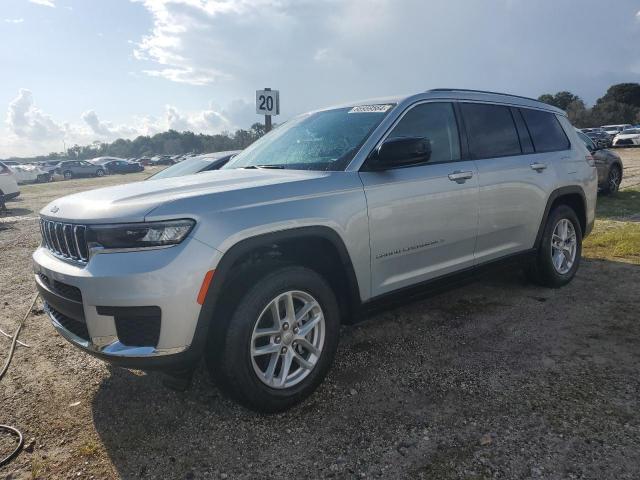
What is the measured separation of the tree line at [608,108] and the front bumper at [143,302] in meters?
73.2

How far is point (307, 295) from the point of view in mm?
2779

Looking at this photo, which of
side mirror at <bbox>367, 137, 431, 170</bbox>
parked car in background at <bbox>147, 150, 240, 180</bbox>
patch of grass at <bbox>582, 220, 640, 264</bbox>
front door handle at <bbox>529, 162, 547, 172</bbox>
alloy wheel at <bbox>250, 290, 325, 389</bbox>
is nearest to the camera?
alloy wheel at <bbox>250, 290, 325, 389</bbox>

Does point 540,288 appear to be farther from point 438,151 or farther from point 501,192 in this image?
point 438,151

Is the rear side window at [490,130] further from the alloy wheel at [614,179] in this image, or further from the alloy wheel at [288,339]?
the alloy wheel at [614,179]

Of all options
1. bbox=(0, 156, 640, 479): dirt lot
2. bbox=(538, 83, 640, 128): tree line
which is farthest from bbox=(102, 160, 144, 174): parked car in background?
bbox=(538, 83, 640, 128): tree line

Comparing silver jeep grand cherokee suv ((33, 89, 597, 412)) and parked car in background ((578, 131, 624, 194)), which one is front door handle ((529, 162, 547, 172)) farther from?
parked car in background ((578, 131, 624, 194))

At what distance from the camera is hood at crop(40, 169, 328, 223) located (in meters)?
2.38

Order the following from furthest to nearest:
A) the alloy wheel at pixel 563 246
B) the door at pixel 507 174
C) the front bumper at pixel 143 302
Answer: the alloy wheel at pixel 563 246
the door at pixel 507 174
the front bumper at pixel 143 302

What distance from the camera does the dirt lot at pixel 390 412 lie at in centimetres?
231

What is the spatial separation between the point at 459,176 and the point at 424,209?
1.65 ft

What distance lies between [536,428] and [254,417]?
157cm

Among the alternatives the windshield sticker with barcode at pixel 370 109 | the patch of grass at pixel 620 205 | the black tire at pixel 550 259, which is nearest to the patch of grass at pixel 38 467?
the windshield sticker with barcode at pixel 370 109

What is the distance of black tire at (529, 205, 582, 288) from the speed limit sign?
582 cm

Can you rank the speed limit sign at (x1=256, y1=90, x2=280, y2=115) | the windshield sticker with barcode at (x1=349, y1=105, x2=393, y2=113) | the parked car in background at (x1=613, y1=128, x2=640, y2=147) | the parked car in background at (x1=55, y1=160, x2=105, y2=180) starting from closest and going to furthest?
1. the windshield sticker with barcode at (x1=349, y1=105, x2=393, y2=113)
2. the speed limit sign at (x1=256, y1=90, x2=280, y2=115)
3. the parked car in background at (x1=613, y1=128, x2=640, y2=147)
4. the parked car in background at (x1=55, y1=160, x2=105, y2=180)
